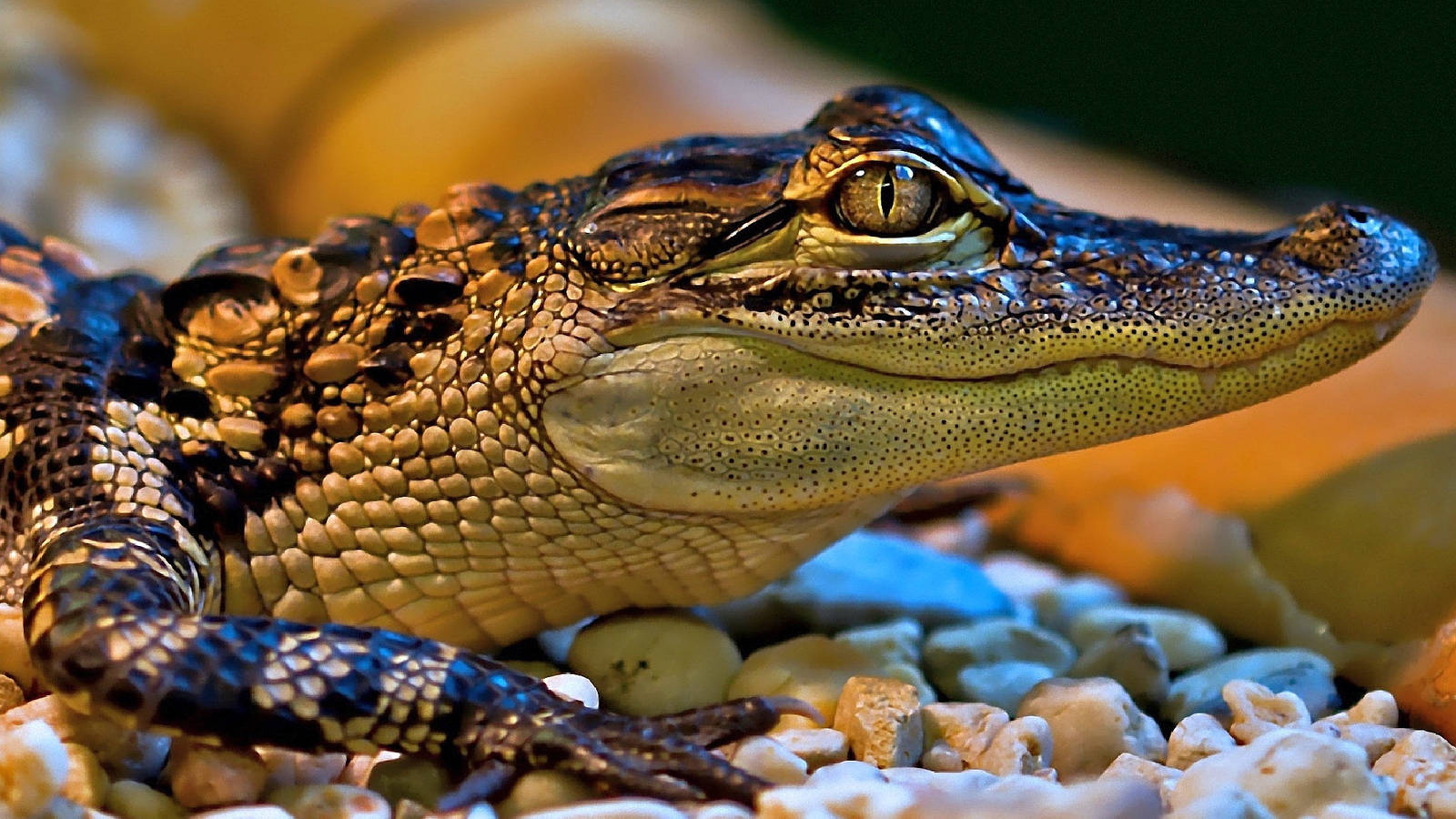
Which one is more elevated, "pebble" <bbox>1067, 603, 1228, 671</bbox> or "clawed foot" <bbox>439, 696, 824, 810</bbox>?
"pebble" <bbox>1067, 603, 1228, 671</bbox>

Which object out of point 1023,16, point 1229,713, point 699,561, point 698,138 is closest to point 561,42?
point 1023,16

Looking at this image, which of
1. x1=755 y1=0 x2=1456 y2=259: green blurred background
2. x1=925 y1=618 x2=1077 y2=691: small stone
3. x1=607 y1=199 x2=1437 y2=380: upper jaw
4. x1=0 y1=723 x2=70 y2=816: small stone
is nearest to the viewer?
x1=0 y1=723 x2=70 y2=816: small stone

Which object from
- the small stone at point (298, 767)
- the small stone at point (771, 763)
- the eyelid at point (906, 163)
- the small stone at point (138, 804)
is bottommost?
the small stone at point (138, 804)

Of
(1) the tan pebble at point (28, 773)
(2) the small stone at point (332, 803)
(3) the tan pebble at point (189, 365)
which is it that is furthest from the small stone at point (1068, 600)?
(1) the tan pebble at point (28, 773)

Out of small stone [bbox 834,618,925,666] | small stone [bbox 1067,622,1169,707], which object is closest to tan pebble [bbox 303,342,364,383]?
small stone [bbox 834,618,925,666]

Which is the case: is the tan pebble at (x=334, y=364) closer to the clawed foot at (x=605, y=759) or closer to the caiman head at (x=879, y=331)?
the caiman head at (x=879, y=331)

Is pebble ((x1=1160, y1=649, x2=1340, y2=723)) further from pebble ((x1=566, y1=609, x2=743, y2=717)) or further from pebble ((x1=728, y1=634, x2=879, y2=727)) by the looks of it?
pebble ((x1=566, y1=609, x2=743, y2=717))

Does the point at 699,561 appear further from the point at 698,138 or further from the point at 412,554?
the point at 698,138
